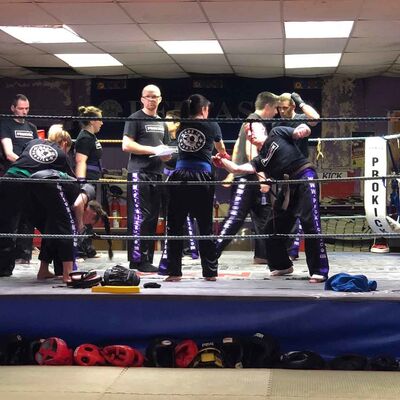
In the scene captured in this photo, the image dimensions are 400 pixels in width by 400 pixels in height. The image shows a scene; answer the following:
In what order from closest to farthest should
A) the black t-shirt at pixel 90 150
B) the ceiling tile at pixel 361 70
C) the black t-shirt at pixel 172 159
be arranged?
the black t-shirt at pixel 172 159 < the black t-shirt at pixel 90 150 < the ceiling tile at pixel 361 70

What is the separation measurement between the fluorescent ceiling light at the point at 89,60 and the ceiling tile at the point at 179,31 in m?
1.68

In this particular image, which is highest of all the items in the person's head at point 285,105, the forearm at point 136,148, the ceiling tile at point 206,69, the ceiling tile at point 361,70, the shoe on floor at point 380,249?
the ceiling tile at point 206,69

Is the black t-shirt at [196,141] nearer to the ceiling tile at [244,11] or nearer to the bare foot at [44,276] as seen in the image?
the bare foot at [44,276]

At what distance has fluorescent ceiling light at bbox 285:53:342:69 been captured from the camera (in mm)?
9703

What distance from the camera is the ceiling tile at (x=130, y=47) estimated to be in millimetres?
8984

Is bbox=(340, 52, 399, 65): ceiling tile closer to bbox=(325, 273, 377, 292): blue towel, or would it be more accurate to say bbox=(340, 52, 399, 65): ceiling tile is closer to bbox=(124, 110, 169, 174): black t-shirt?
bbox=(124, 110, 169, 174): black t-shirt

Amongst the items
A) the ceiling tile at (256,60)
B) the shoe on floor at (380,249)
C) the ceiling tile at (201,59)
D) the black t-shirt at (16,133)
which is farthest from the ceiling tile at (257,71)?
the black t-shirt at (16,133)

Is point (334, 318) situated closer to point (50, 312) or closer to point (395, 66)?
point (50, 312)

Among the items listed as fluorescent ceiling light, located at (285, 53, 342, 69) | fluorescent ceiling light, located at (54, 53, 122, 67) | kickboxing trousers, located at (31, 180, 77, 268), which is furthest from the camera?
fluorescent ceiling light, located at (54, 53, 122, 67)

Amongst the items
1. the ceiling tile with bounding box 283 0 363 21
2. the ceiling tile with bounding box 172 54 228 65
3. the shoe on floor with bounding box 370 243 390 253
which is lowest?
the shoe on floor with bounding box 370 243 390 253

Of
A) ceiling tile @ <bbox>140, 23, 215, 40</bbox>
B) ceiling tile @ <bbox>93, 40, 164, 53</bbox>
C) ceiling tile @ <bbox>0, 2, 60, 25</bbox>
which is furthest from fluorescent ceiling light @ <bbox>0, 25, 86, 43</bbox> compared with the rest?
ceiling tile @ <bbox>140, 23, 215, 40</bbox>

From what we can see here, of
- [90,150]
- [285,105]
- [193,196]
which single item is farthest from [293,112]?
[90,150]

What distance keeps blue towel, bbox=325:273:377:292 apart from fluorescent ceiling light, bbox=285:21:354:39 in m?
4.87

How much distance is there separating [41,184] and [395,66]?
25.4ft
